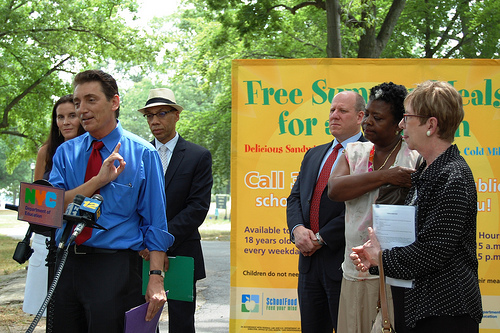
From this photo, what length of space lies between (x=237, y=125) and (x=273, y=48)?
1063 cm

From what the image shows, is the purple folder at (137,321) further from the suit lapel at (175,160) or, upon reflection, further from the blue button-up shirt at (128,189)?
the suit lapel at (175,160)

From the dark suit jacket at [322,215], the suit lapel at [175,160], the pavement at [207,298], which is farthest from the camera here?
the pavement at [207,298]

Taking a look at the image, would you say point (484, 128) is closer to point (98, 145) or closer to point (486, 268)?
point (486, 268)

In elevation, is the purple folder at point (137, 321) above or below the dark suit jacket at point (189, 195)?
below

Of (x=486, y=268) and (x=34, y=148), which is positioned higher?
(x=34, y=148)

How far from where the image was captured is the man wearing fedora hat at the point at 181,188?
14.1 ft

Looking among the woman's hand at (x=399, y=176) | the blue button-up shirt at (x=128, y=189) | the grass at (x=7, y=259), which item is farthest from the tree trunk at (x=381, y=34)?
the blue button-up shirt at (x=128, y=189)

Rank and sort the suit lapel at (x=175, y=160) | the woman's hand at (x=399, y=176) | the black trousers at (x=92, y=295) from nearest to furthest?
the black trousers at (x=92, y=295)
the woman's hand at (x=399, y=176)
the suit lapel at (x=175, y=160)

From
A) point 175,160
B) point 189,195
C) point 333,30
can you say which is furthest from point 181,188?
point 333,30

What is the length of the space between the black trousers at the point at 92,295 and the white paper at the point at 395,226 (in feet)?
4.49

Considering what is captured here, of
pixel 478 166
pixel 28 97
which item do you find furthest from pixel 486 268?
pixel 28 97

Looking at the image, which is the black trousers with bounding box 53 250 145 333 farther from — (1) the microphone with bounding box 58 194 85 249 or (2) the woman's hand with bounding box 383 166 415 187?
(2) the woman's hand with bounding box 383 166 415 187

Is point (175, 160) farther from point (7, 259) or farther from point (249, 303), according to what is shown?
point (7, 259)

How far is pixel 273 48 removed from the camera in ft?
50.6
